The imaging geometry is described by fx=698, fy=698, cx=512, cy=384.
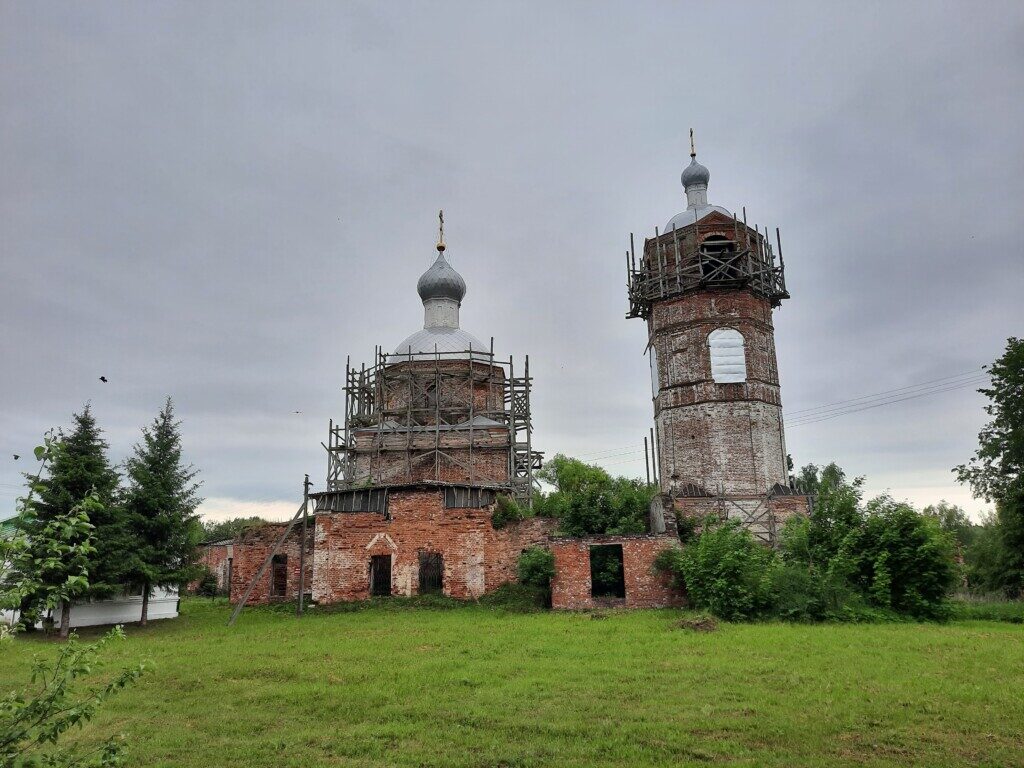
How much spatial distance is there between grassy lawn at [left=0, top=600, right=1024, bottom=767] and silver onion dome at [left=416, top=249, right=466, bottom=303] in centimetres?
2362

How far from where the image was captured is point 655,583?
17844 mm

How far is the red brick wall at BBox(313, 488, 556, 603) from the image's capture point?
19.4 metres

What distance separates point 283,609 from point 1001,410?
23764 millimetres

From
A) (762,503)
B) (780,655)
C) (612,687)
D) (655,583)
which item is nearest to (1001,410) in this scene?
(762,503)

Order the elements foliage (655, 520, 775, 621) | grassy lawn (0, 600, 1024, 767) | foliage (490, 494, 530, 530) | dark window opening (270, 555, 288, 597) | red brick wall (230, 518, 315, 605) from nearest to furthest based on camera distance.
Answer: grassy lawn (0, 600, 1024, 767)
foliage (655, 520, 775, 621)
foliage (490, 494, 530, 530)
red brick wall (230, 518, 315, 605)
dark window opening (270, 555, 288, 597)

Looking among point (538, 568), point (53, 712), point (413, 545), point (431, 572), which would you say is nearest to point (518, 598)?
point (538, 568)

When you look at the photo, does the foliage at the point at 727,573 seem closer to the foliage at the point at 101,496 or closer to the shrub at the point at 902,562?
the shrub at the point at 902,562

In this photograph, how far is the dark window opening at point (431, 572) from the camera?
2067cm

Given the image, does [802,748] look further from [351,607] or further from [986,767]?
[351,607]

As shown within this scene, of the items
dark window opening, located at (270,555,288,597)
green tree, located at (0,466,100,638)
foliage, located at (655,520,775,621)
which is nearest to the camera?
green tree, located at (0,466,100,638)

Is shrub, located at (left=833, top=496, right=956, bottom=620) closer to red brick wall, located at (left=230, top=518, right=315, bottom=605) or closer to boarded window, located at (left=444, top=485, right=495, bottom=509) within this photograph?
boarded window, located at (left=444, top=485, right=495, bottom=509)

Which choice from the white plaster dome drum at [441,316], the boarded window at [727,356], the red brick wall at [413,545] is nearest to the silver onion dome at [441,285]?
the white plaster dome drum at [441,316]

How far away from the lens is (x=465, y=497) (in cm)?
2062

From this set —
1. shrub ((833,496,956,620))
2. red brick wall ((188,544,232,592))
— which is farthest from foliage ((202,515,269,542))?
shrub ((833,496,956,620))
